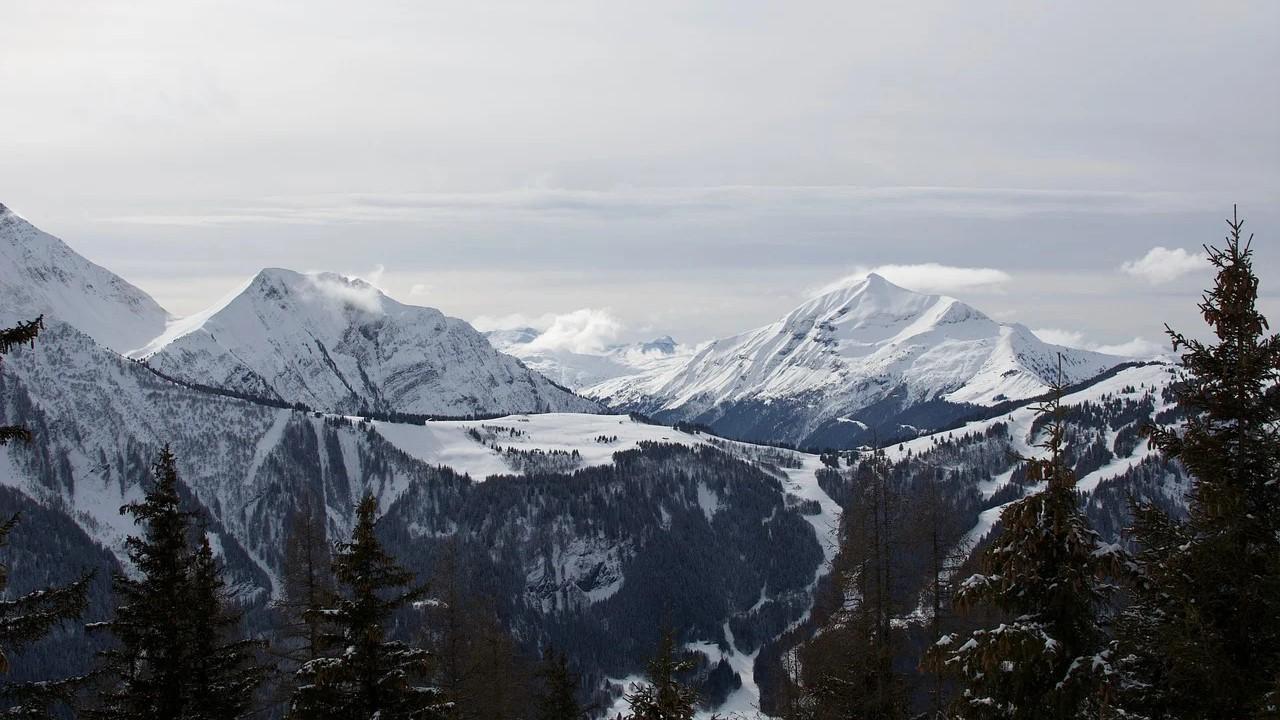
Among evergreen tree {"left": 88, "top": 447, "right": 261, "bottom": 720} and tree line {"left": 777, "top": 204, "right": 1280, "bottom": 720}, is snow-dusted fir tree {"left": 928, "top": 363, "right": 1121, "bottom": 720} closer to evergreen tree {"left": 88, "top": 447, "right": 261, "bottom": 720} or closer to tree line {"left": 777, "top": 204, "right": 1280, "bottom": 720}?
tree line {"left": 777, "top": 204, "right": 1280, "bottom": 720}

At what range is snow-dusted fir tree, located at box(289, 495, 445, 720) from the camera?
22.9 m

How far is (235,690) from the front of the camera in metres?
25.5

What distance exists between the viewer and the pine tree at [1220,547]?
671 inches

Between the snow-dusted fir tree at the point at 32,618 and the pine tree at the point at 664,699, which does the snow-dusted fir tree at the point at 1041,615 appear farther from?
the snow-dusted fir tree at the point at 32,618

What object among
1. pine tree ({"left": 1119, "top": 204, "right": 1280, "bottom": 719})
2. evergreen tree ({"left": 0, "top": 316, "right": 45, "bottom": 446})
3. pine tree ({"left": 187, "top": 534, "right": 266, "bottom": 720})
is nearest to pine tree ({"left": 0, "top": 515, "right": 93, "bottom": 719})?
evergreen tree ({"left": 0, "top": 316, "right": 45, "bottom": 446})

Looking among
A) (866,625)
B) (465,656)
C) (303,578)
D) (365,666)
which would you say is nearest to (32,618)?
(365,666)

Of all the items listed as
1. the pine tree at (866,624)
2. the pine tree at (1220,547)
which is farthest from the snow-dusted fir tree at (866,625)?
the pine tree at (1220,547)

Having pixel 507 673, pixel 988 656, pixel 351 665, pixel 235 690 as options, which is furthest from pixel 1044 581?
pixel 507 673

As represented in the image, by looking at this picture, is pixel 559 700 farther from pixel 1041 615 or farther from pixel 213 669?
pixel 1041 615

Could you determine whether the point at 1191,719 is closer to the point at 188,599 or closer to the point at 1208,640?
the point at 1208,640

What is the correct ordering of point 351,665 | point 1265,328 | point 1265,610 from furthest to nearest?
point 351,665, point 1265,328, point 1265,610

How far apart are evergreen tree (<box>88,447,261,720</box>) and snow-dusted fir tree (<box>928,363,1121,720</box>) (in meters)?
18.0

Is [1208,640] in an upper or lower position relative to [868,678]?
upper

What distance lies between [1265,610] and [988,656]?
495 centimetres
